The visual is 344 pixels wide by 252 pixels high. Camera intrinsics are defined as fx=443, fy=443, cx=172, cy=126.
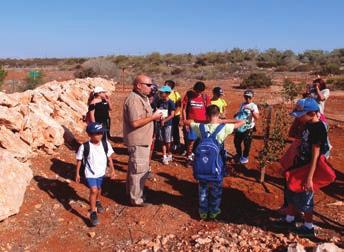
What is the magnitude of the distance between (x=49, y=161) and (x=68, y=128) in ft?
7.23

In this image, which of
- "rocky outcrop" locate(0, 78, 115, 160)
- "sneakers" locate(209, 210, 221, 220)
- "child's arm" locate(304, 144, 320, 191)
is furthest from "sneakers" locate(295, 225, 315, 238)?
"rocky outcrop" locate(0, 78, 115, 160)

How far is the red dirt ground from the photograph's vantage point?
216 inches

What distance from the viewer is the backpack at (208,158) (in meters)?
5.48

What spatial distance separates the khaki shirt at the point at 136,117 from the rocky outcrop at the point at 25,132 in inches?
68.8

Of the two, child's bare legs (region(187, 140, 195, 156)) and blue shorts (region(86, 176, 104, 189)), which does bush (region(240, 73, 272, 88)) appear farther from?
blue shorts (region(86, 176, 104, 189))

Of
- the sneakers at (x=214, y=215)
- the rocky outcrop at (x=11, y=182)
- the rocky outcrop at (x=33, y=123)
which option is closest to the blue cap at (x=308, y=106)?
the sneakers at (x=214, y=215)

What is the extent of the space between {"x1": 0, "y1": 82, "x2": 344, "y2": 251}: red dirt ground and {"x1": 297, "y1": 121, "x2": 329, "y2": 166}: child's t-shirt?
1.01 meters

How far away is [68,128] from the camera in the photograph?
33.1ft

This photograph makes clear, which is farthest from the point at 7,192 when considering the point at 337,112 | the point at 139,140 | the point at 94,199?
the point at 337,112

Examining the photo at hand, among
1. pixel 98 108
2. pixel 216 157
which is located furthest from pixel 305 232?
pixel 98 108

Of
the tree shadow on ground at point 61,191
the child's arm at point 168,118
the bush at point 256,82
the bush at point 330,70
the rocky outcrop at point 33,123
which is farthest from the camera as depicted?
the bush at point 330,70

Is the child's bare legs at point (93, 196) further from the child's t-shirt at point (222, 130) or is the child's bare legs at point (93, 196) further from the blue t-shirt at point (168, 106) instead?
the blue t-shirt at point (168, 106)

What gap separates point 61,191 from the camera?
6.86 meters

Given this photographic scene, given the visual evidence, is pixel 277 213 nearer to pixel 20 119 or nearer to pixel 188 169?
pixel 188 169
